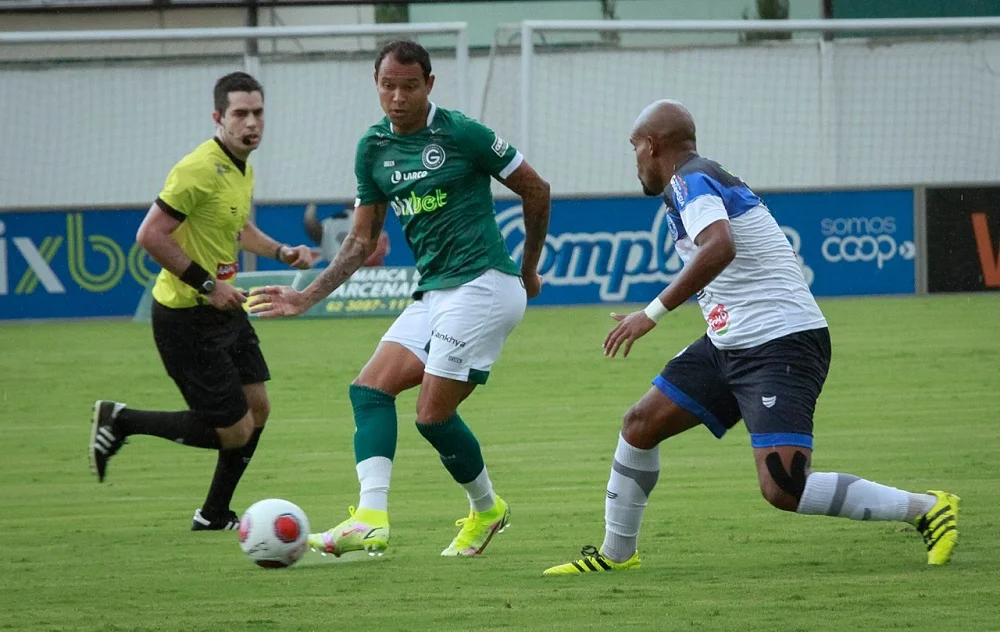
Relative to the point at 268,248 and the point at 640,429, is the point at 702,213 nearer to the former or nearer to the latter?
the point at 640,429

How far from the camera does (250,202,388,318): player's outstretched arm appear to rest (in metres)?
6.78

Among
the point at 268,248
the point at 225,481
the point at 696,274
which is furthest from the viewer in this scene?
the point at 268,248

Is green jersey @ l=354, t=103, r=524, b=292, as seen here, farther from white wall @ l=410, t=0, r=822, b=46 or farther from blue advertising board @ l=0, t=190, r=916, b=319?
white wall @ l=410, t=0, r=822, b=46

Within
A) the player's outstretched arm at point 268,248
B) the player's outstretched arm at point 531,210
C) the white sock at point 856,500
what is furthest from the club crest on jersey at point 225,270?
the white sock at point 856,500

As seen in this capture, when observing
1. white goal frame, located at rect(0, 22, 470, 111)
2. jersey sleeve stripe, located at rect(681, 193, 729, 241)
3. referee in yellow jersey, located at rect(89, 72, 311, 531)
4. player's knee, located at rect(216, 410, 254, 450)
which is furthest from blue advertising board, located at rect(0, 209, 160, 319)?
jersey sleeve stripe, located at rect(681, 193, 729, 241)

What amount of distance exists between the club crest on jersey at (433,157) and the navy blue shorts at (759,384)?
133 cm

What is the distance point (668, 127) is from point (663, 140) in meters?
Answer: 0.05

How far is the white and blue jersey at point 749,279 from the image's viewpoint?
5828mm

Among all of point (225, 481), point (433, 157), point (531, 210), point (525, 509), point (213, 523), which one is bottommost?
point (525, 509)

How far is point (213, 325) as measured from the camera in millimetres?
7973

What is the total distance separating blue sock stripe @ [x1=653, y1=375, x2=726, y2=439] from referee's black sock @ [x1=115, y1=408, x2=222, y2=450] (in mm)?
2820

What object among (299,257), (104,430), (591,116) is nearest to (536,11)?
(591,116)

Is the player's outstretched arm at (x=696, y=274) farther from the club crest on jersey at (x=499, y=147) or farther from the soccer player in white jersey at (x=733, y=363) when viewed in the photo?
the club crest on jersey at (x=499, y=147)

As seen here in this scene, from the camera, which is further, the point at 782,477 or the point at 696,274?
the point at 782,477
